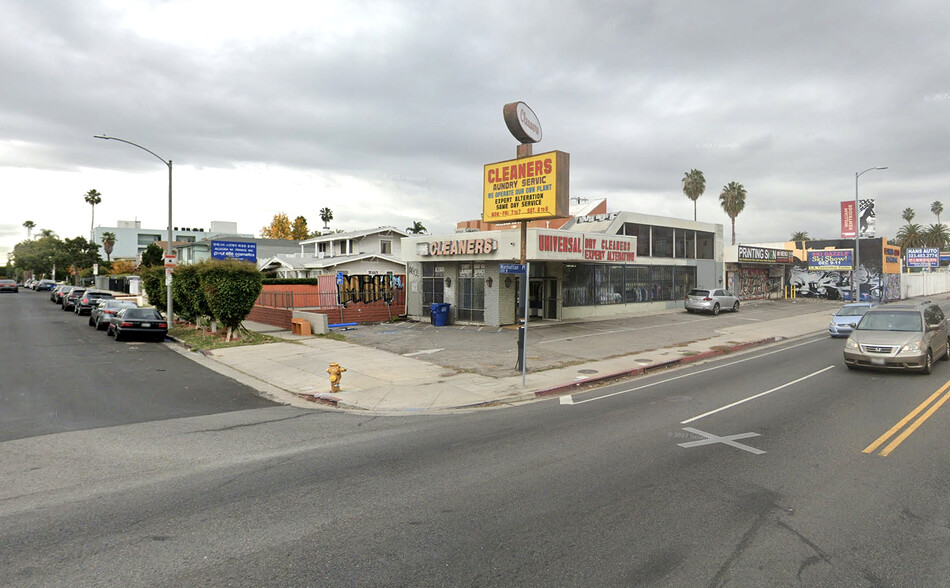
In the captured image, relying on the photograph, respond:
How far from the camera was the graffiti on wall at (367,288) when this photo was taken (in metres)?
25.9

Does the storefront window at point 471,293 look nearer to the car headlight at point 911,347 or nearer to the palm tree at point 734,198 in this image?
the car headlight at point 911,347

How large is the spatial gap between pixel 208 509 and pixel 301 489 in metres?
0.95

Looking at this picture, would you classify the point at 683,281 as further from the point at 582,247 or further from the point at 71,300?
the point at 71,300

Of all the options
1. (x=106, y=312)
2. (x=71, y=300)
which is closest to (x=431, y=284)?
(x=106, y=312)

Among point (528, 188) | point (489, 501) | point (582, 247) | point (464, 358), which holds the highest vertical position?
point (528, 188)

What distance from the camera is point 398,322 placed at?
27.1 metres

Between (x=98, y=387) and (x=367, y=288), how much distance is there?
15.6 meters

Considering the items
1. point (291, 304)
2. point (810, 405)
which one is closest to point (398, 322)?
point (291, 304)

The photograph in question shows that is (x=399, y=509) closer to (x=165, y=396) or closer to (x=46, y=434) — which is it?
(x=46, y=434)

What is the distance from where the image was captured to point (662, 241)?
3272cm

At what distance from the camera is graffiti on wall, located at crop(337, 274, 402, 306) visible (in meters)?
25.9

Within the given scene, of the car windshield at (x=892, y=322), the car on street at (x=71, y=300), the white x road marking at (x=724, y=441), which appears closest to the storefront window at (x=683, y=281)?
the car windshield at (x=892, y=322)

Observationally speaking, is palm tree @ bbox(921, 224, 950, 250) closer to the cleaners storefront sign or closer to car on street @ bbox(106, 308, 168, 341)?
the cleaners storefront sign

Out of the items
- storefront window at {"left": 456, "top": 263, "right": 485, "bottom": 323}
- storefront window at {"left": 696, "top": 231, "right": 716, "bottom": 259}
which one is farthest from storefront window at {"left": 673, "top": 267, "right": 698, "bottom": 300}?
storefront window at {"left": 456, "top": 263, "right": 485, "bottom": 323}
